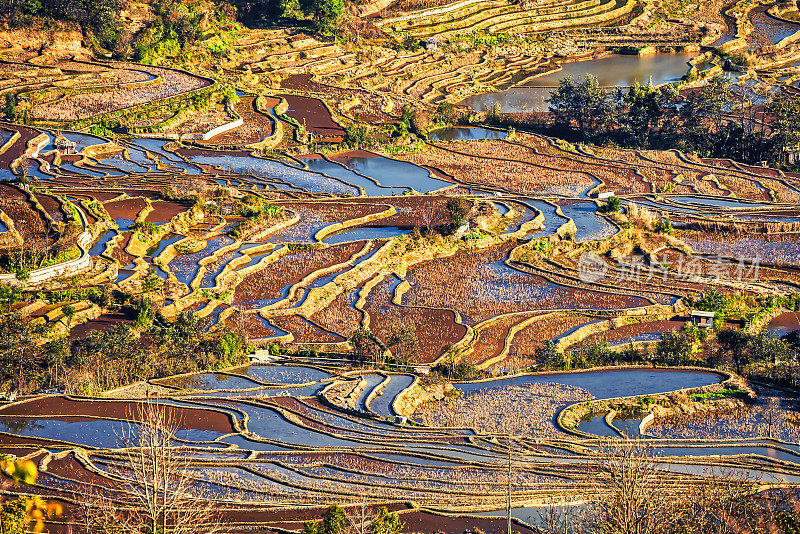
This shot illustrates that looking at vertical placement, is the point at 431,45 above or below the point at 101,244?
above

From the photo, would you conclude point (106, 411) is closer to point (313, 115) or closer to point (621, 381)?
point (621, 381)

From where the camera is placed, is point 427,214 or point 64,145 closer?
point 427,214

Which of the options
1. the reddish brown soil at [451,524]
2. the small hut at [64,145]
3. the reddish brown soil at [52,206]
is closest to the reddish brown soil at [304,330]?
the reddish brown soil at [52,206]

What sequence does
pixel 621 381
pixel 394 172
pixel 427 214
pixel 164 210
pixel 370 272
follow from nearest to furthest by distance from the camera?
pixel 621 381 → pixel 370 272 → pixel 164 210 → pixel 427 214 → pixel 394 172

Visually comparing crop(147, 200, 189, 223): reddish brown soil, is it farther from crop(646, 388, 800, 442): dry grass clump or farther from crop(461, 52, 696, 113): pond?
crop(461, 52, 696, 113): pond

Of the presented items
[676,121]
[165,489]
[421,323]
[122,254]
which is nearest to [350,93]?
[676,121]

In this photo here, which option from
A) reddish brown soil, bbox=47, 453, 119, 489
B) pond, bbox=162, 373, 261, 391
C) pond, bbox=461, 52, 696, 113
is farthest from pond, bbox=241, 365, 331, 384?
pond, bbox=461, 52, 696, 113

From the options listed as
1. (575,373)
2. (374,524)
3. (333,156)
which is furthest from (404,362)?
(333,156)
